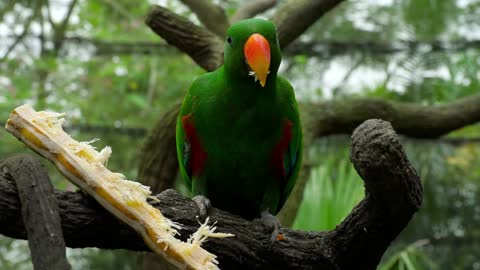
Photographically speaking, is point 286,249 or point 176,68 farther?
point 176,68

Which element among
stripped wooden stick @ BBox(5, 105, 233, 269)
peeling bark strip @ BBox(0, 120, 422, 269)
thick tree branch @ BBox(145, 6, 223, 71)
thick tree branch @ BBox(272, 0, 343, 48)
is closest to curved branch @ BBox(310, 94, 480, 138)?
thick tree branch @ BBox(272, 0, 343, 48)

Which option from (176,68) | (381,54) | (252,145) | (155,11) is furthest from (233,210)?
(176,68)

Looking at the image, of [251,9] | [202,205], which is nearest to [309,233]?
[202,205]

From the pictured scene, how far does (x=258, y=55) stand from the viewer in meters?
2.03

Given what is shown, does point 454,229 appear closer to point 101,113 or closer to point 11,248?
point 101,113

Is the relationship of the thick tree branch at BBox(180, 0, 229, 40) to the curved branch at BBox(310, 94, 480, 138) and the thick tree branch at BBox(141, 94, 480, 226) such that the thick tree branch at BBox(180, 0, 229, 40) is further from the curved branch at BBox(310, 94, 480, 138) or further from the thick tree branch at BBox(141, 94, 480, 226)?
the curved branch at BBox(310, 94, 480, 138)

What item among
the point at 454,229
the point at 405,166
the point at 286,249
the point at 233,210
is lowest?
the point at 454,229

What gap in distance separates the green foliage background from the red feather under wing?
172 cm

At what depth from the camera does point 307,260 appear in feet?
6.81

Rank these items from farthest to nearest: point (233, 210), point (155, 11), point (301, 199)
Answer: point (301, 199) < point (155, 11) < point (233, 210)

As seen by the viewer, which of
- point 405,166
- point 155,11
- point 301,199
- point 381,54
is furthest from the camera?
point 381,54

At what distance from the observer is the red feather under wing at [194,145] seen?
242 centimetres

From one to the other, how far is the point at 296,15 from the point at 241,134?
1439 millimetres

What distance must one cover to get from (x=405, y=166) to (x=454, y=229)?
14.3ft
